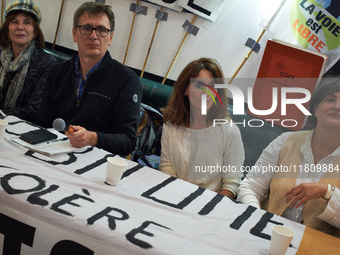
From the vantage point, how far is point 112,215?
3.96 ft

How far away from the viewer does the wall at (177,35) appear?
10.8 feet

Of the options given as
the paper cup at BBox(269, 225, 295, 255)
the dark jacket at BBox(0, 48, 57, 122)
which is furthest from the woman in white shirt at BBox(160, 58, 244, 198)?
the dark jacket at BBox(0, 48, 57, 122)

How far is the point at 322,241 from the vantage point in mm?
1411

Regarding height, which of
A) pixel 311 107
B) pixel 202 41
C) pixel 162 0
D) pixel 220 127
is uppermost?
pixel 162 0

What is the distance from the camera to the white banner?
1126 mm

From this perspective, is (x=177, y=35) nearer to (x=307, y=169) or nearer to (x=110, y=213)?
(x=307, y=169)

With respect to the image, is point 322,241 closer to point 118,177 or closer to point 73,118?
point 118,177

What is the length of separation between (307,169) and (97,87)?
126 centimetres

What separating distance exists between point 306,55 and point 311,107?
1243 millimetres

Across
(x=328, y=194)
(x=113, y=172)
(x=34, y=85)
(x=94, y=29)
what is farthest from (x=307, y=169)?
(x=34, y=85)

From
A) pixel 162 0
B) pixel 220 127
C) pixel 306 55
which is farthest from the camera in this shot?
pixel 162 0

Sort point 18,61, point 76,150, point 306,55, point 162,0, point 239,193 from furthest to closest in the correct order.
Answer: point 162,0
point 306,55
point 18,61
point 239,193
point 76,150

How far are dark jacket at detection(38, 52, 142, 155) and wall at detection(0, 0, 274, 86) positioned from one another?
137cm

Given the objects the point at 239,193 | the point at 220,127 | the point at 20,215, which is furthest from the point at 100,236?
the point at 220,127
